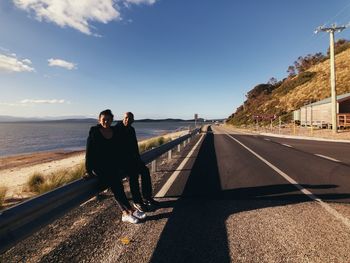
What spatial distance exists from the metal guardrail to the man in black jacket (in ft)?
2.67

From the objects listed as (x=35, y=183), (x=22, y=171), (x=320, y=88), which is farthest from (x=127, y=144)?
(x=320, y=88)

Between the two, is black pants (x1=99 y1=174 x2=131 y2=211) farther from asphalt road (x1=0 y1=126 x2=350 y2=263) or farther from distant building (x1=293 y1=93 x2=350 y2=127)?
distant building (x1=293 y1=93 x2=350 y2=127)

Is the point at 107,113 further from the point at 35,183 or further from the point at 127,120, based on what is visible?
the point at 35,183

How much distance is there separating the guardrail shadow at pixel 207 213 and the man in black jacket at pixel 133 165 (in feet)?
2.00

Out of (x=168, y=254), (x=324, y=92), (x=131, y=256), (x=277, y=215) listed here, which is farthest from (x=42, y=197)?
(x=324, y=92)

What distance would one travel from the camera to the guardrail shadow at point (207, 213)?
391 centimetres

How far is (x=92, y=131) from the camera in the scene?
5141 mm

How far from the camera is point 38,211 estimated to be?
3834mm

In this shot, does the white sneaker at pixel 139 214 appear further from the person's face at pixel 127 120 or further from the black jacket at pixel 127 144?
the person's face at pixel 127 120

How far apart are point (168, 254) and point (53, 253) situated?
1.47 m

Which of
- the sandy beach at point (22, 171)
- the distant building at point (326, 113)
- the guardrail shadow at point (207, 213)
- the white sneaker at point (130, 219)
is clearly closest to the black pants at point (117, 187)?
the white sneaker at point (130, 219)

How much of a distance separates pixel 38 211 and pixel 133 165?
2384mm

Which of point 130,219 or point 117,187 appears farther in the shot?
point 117,187

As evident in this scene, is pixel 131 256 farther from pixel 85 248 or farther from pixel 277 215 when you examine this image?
Answer: pixel 277 215
